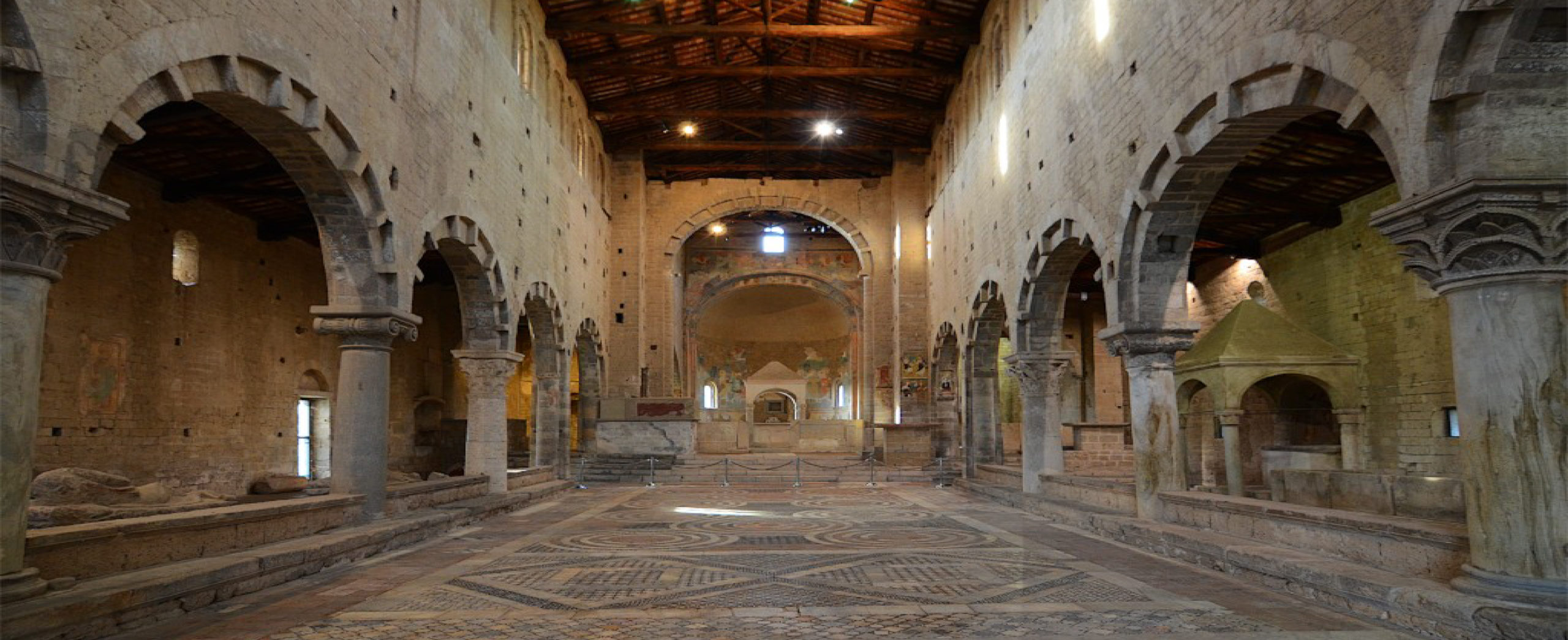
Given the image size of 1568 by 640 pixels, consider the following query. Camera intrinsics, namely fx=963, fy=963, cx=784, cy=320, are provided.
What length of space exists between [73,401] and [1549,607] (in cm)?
1845

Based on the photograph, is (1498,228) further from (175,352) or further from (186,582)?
(175,352)

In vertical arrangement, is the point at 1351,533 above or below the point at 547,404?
below

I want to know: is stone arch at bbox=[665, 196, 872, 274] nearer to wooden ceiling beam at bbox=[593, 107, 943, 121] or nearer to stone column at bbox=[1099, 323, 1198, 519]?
wooden ceiling beam at bbox=[593, 107, 943, 121]

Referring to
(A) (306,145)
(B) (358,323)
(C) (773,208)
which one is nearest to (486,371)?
(B) (358,323)

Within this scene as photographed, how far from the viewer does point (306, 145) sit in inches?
421

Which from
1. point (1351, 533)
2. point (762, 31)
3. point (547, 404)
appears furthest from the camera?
point (547, 404)

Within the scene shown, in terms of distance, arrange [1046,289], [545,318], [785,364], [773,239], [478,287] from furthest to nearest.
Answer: [785,364], [773,239], [545,318], [1046,289], [478,287]

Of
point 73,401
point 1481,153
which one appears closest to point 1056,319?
point 1481,153

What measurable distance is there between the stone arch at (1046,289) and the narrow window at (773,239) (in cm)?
2306

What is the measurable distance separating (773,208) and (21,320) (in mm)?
27626

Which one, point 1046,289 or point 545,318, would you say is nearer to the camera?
point 1046,289

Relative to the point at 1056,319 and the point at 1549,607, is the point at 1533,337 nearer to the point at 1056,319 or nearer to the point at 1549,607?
the point at 1549,607

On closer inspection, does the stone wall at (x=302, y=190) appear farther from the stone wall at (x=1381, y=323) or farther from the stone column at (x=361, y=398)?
the stone wall at (x=1381, y=323)

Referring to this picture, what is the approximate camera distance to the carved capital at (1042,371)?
701 inches
